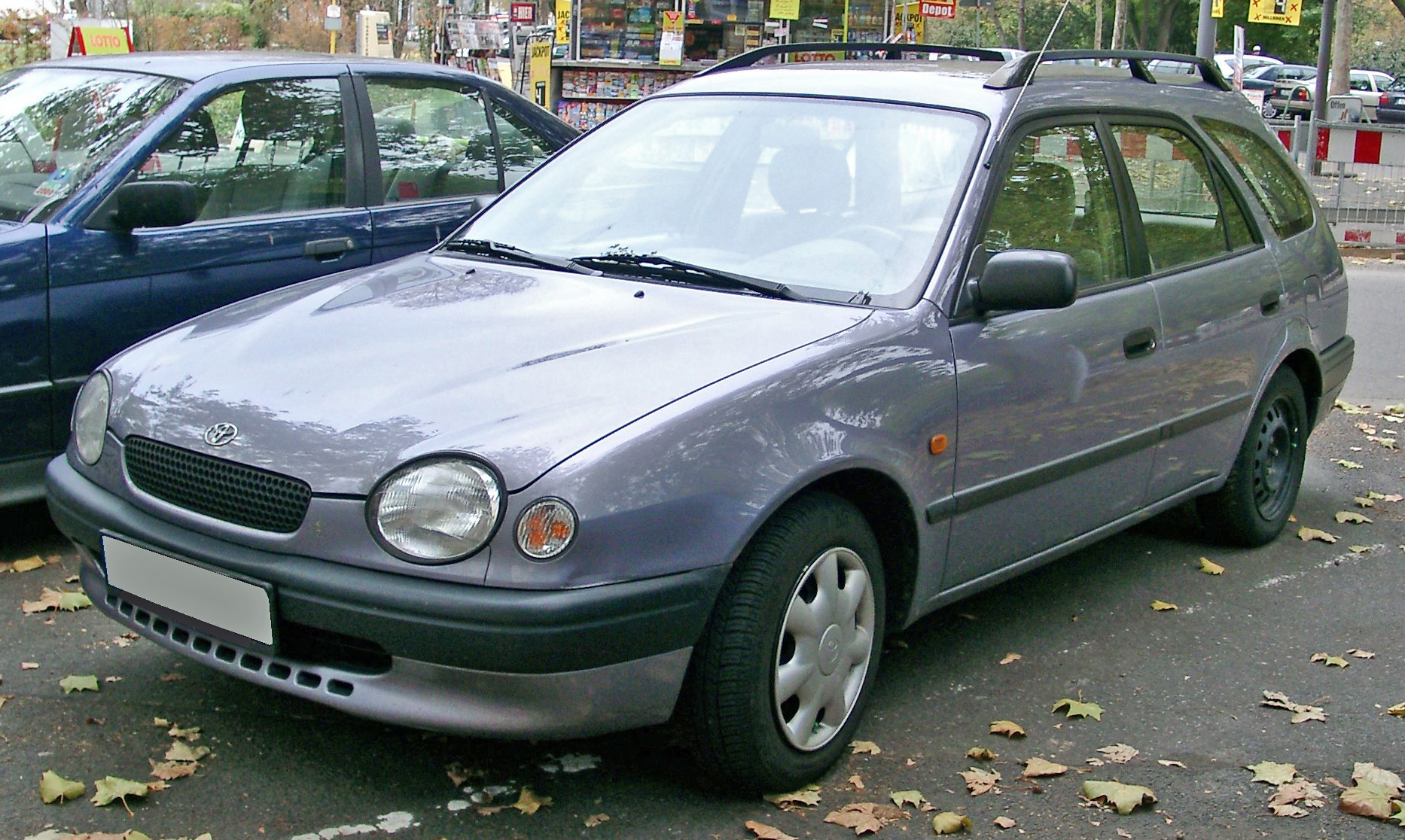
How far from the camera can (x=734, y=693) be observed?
3.24 meters

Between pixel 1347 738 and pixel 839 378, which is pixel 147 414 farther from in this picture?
pixel 1347 738

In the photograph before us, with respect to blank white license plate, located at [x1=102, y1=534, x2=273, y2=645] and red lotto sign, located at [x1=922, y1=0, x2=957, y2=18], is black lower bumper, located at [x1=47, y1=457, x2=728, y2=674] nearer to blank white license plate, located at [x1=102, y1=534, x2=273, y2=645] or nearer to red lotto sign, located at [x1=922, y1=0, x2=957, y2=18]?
blank white license plate, located at [x1=102, y1=534, x2=273, y2=645]

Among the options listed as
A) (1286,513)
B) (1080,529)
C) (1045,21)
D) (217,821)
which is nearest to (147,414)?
(217,821)

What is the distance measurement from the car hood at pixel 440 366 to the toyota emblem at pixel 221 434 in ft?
0.05

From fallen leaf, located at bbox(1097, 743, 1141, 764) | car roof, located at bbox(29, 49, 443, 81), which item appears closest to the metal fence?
car roof, located at bbox(29, 49, 443, 81)

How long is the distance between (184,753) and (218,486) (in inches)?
28.3

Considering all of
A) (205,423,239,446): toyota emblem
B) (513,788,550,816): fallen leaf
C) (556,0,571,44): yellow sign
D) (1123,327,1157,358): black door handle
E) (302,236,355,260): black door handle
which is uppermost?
(556,0,571,44): yellow sign

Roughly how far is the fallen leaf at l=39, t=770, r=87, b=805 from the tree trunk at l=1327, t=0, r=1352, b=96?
96.1 feet

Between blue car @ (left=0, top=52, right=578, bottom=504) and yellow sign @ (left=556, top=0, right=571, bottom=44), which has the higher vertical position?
yellow sign @ (left=556, top=0, right=571, bottom=44)

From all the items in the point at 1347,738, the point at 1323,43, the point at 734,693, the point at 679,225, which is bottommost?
the point at 1347,738

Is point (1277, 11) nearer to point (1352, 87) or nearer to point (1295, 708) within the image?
point (1295, 708)

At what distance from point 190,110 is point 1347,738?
4.27 meters

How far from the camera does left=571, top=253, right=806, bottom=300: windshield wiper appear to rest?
12.7 ft

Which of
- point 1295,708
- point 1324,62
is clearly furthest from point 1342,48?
point 1295,708
